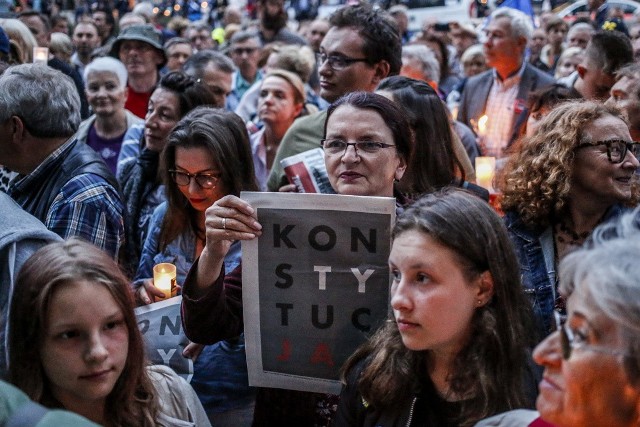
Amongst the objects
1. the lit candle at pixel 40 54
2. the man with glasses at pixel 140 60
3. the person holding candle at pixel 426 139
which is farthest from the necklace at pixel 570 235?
the lit candle at pixel 40 54

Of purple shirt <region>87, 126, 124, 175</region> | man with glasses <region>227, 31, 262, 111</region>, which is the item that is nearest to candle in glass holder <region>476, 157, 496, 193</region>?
purple shirt <region>87, 126, 124, 175</region>

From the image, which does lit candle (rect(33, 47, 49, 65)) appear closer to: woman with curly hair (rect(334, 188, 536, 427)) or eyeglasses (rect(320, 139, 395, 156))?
eyeglasses (rect(320, 139, 395, 156))

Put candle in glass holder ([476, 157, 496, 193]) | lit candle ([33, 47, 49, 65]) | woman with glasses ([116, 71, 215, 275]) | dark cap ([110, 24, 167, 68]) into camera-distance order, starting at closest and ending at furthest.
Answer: candle in glass holder ([476, 157, 496, 193])
woman with glasses ([116, 71, 215, 275])
lit candle ([33, 47, 49, 65])
dark cap ([110, 24, 167, 68])

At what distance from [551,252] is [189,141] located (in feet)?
5.29

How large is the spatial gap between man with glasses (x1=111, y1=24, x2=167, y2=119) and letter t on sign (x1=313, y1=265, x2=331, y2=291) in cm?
493

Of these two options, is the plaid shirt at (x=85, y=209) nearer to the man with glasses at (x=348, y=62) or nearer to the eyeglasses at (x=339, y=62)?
the man with glasses at (x=348, y=62)

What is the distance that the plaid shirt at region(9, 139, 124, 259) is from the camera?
146 inches

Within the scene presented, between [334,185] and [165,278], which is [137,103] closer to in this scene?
[165,278]

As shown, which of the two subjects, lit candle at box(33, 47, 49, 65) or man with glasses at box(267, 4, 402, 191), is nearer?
man with glasses at box(267, 4, 402, 191)

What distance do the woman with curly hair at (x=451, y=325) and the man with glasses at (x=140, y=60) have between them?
5.32m

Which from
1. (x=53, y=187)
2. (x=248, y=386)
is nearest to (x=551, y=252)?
(x=248, y=386)

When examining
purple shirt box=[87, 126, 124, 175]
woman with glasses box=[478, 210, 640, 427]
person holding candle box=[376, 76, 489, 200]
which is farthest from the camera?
purple shirt box=[87, 126, 124, 175]

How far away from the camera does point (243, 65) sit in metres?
9.48

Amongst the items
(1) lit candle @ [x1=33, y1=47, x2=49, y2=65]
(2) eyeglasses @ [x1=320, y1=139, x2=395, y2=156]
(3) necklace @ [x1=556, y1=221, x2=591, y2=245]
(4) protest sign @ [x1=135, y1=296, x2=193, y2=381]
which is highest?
(2) eyeglasses @ [x1=320, y1=139, x2=395, y2=156]
